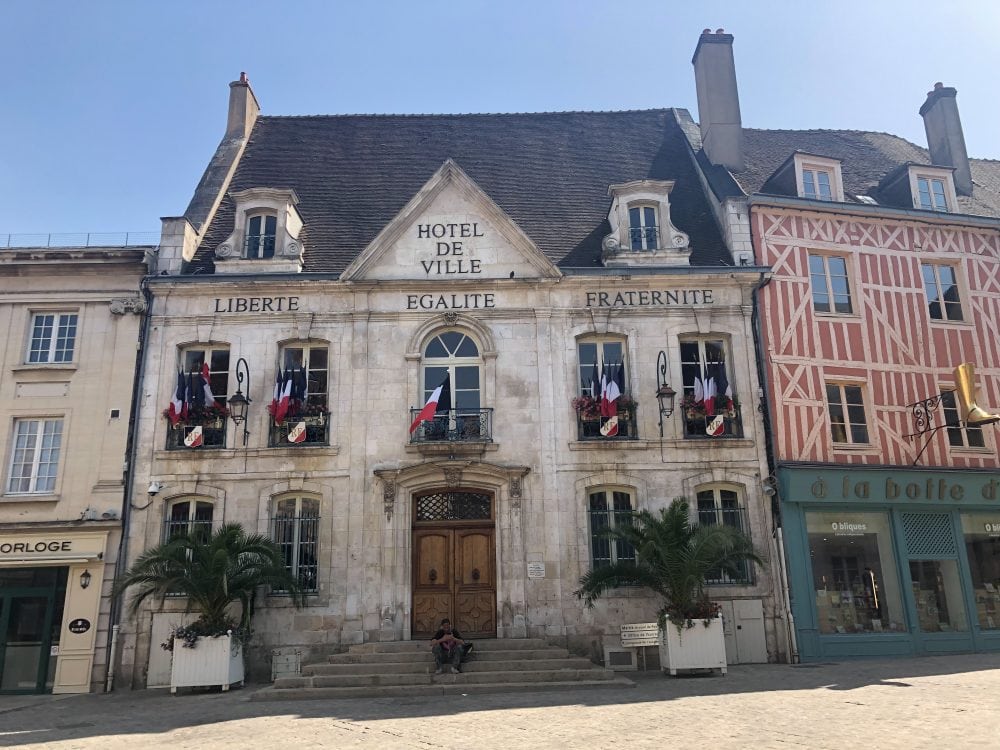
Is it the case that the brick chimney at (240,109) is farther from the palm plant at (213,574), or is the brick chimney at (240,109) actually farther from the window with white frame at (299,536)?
→ the palm plant at (213,574)

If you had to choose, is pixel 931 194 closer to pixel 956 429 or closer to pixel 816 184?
pixel 816 184

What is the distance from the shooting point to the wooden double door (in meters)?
15.1

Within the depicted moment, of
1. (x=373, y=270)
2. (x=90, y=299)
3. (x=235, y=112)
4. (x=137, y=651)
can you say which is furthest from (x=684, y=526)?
(x=235, y=112)

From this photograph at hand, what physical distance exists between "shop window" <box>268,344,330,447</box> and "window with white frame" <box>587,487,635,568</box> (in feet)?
17.1

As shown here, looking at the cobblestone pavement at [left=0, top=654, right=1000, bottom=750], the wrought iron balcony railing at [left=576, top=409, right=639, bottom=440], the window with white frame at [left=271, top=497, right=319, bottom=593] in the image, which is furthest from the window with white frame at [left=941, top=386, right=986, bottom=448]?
the window with white frame at [left=271, top=497, right=319, bottom=593]

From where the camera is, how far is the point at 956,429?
17.0m

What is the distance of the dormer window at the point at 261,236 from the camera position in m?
17.2

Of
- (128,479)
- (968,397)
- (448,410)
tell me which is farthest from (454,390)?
(968,397)

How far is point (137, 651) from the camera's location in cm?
1465

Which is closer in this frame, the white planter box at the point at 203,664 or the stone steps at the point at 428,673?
the stone steps at the point at 428,673

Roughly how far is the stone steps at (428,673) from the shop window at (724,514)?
341 centimetres

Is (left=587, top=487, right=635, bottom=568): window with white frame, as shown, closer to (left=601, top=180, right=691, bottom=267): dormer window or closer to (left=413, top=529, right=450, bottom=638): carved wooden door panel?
(left=413, top=529, right=450, bottom=638): carved wooden door panel

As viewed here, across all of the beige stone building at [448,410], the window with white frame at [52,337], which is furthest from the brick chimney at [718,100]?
the window with white frame at [52,337]

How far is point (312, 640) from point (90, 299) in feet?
26.3
